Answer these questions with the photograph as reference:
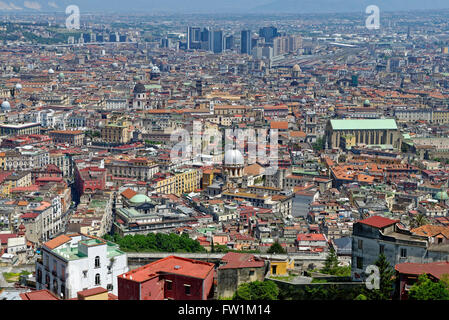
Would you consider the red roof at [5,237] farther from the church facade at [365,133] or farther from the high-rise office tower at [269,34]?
the high-rise office tower at [269,34]

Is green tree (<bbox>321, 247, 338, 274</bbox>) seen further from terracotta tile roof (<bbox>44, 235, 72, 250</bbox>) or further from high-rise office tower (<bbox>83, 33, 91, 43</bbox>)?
high-rise office tower (<bbox>83, 33, 91, 43</bbox>)

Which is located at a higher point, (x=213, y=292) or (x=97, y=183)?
(x=213, y=292)

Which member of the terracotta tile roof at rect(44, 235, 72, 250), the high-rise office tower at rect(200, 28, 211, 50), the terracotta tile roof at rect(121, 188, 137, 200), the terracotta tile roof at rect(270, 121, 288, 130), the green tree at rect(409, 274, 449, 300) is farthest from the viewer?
the high-rise office tower at rect(200, 28, 211, 50)

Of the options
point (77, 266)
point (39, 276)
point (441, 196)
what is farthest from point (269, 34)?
point (77, 266)

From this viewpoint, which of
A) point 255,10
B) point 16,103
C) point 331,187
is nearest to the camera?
point 331,187

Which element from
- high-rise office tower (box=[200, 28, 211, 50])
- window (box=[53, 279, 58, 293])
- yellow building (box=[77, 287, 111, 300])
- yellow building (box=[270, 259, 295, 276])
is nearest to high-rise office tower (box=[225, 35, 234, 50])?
high-rise office tower (box=[200, 28, 211, 50])
